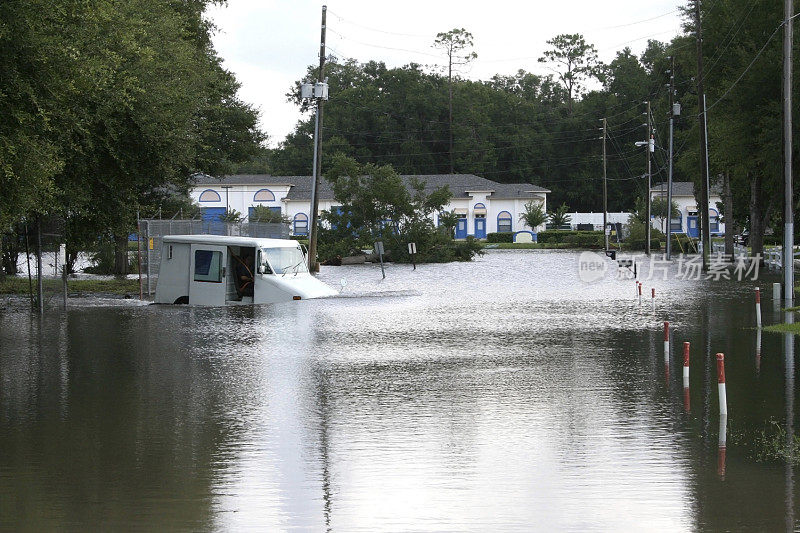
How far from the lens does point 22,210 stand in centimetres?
1934

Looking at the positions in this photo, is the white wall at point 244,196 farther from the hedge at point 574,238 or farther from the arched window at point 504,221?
the hedge at point 574,238

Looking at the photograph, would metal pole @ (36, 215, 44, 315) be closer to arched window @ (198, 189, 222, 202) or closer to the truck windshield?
the truck windshield

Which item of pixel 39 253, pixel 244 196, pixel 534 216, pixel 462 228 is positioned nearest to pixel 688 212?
pixel 534 216

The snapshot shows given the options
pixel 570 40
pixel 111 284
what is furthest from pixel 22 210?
pixel 570 40

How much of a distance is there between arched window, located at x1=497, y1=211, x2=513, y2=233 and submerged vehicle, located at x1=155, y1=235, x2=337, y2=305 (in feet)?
241

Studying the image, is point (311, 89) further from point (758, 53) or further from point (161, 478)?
point (161, 478)

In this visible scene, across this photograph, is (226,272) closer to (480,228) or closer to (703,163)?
(703,163)

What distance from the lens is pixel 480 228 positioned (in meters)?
101

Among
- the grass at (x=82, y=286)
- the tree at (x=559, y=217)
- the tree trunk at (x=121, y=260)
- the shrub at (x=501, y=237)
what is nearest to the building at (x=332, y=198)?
the tree at (x=559, y=217)

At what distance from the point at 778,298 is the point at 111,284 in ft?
74.0

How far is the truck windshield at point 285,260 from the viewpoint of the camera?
1078 inches

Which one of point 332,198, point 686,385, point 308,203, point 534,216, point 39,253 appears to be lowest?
point 686,385

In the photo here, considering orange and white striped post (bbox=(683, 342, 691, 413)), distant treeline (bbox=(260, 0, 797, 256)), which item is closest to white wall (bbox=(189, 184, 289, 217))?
distant treeline (bbox=(260, 0, 797, 256))

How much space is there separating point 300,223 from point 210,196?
8.77 meters
